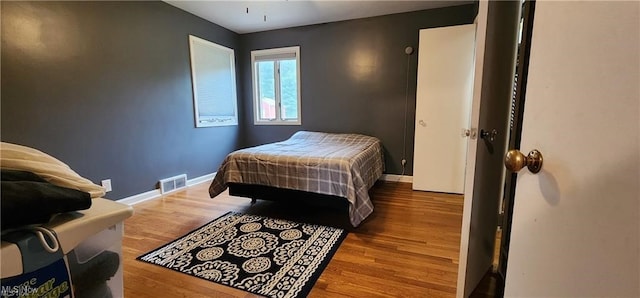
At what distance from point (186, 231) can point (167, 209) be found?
72 centimetres

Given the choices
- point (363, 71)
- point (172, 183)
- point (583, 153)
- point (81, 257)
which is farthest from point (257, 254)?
point (363, 71)

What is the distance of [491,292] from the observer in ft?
4.74

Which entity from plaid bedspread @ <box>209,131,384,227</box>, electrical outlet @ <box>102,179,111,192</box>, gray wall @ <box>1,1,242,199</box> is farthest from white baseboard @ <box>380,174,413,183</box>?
electrical outlet @ <box>102,179,111,192</box>

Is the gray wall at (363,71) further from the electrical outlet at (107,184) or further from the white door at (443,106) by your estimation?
the electrical outlet at (107,184)

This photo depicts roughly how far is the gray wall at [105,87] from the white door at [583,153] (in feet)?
10.5

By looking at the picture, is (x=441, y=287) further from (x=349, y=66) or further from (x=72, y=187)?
(x=349, y=66)

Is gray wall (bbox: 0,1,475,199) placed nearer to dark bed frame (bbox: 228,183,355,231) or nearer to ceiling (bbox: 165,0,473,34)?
ceiling (bbox: 165,0,473,34)

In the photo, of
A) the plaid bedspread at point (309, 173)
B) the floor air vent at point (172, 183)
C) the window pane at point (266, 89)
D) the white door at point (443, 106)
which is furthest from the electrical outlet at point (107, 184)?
the white door at point (443, 106)

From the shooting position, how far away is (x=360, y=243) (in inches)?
78.4

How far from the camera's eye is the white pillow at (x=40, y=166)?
66 cm

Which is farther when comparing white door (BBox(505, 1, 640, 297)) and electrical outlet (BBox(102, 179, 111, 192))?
electrical outlet (BBox(102, 179, 111, 192))

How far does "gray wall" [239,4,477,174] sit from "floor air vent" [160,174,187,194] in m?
1.86

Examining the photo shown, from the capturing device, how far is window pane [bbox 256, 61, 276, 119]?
14.5ft

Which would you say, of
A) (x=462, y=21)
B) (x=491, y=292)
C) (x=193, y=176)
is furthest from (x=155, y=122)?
(x=462, y=21)
